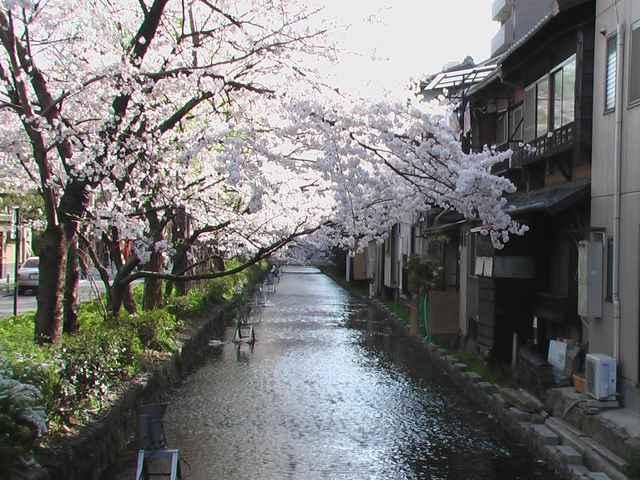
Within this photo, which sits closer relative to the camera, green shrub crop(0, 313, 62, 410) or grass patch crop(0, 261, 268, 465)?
grass patch crop(0, 261, 268, 465)

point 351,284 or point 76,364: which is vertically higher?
point 76,364

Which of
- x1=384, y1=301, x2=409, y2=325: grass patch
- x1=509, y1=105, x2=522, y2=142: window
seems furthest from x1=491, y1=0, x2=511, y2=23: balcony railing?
x1=509, y1=105, x2=522, y2=142: window

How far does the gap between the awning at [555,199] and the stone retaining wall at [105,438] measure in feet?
20.5

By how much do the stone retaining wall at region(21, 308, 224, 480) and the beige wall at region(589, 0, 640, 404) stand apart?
22.7 ft

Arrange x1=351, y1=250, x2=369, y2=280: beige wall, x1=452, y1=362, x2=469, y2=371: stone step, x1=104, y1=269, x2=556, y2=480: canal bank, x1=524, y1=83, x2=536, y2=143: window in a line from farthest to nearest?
x1=351, y1=250, x2=369, y2=280: beige wall, x1=452, y1=362, x2=469, y2=371: stone step, x1=524, y1=83, x2=536, y2=143: window, x1=104, y1=269, x2=556, y2=480: canal bank

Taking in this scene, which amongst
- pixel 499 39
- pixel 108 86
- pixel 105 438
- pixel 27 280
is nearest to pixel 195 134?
pixel 108 86

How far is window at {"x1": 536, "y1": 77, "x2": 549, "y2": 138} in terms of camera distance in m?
14.6

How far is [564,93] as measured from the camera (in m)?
13.3

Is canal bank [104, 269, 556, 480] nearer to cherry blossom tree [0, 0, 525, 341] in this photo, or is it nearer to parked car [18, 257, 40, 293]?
cherry blossom tree [0, 0, 525, 341]

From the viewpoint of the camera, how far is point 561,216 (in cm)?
1402

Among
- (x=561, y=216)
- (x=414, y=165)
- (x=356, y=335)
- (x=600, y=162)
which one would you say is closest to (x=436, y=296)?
(x=356, y=335)

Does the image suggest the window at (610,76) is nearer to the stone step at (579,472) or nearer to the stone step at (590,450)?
the stone step at (590,450)

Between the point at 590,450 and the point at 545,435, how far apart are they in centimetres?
99

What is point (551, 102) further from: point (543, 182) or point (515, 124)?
point (515, 124)
